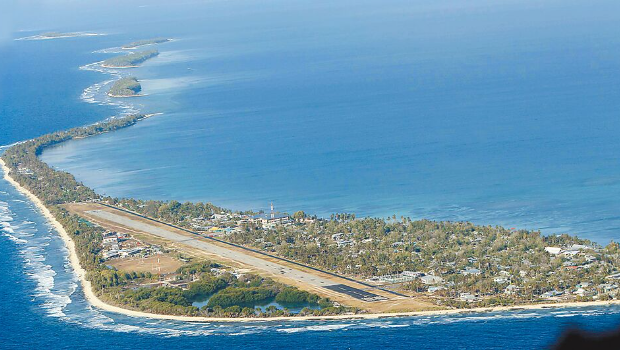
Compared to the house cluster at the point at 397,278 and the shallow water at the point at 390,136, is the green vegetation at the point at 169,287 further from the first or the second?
the shallow water at the point at 390,136

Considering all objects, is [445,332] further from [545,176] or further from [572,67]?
[572,67]

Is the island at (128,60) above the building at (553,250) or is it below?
above

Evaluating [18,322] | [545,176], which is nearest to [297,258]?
[18,322]

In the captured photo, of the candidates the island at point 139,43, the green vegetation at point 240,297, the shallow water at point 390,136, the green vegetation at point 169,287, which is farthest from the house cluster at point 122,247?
the island at point 139,43

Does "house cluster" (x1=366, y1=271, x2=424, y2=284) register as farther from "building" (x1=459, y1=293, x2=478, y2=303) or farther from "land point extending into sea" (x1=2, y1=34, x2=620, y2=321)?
"building" (x1=459, y1=293, x2=478, y2=303)

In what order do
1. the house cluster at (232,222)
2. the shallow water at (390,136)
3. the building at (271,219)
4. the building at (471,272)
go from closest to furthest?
the building at (471,272), the house cluster at (232,222), the building at (271,219), the shallow water at (390,136)
